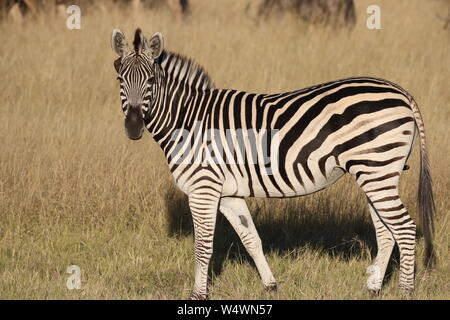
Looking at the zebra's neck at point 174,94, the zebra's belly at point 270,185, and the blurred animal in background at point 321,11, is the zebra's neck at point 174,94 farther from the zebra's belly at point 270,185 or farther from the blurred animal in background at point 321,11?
the blurred animal in background at point 321,11

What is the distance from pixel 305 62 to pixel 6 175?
5588mm

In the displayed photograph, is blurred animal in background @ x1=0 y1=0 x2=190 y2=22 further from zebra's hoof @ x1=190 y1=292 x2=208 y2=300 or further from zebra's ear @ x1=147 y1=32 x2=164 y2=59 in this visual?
zebra's hoof @ x1=190 y1=292 x2=208 y2=300

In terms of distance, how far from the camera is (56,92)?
11.1 m

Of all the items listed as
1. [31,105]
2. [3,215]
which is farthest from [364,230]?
[31,105]

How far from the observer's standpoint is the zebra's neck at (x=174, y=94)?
5.84 meters

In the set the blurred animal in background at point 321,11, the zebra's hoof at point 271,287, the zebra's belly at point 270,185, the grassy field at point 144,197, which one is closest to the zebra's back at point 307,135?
the zebra's belly at point 270,185

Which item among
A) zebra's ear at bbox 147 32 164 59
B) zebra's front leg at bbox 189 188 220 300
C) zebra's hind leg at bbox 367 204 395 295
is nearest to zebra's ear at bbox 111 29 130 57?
→ zebra's ear at bbox 147 32 164 59

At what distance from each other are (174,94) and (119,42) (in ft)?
1.85

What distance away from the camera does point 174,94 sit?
5902 millimetres

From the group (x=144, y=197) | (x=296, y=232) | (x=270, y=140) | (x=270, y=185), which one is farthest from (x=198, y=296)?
(x=144, y=197)

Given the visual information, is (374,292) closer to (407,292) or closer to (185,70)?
(407,292)

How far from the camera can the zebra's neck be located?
5840 millimetres

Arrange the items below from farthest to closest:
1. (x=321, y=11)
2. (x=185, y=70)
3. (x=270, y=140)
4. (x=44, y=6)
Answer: (x=44, y=6) → (x=321, y=11) → (x=185, y=70) → (x=270, y=140)
